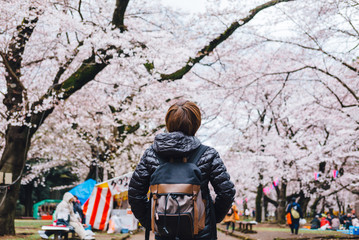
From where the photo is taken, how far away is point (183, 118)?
9.14ft

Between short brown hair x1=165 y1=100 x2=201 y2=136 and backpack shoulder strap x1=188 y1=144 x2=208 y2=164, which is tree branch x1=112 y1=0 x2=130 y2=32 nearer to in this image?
short brown hair x1=165 y1=100 x2=201 y2=136

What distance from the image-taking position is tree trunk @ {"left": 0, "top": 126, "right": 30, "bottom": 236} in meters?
10.5

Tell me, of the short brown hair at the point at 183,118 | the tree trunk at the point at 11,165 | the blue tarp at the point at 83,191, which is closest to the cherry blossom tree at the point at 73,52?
the tree trunk at the point at 11,165

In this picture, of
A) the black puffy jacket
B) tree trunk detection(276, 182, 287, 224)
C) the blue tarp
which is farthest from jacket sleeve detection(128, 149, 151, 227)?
tree trunk detection(276, 182, 287, 224)

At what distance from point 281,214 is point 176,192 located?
25.1m

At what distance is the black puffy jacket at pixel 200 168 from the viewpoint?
264 centimetres

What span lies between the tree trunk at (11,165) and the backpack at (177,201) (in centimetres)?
886

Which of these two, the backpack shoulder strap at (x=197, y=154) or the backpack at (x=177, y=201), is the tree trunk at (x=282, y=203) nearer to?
the backpack shoulder strap at (x=197, y=154)

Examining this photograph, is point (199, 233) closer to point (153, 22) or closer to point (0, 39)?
point (0, 39)

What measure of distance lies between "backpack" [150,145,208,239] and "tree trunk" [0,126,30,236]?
29.1 feet

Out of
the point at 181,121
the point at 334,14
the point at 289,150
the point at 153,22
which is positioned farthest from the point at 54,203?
A: the point at 181,121

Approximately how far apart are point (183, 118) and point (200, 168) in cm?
36

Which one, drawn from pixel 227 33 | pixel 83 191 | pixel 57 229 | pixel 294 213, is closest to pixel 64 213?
pixel 57 229

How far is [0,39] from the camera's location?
10633 millimetres
